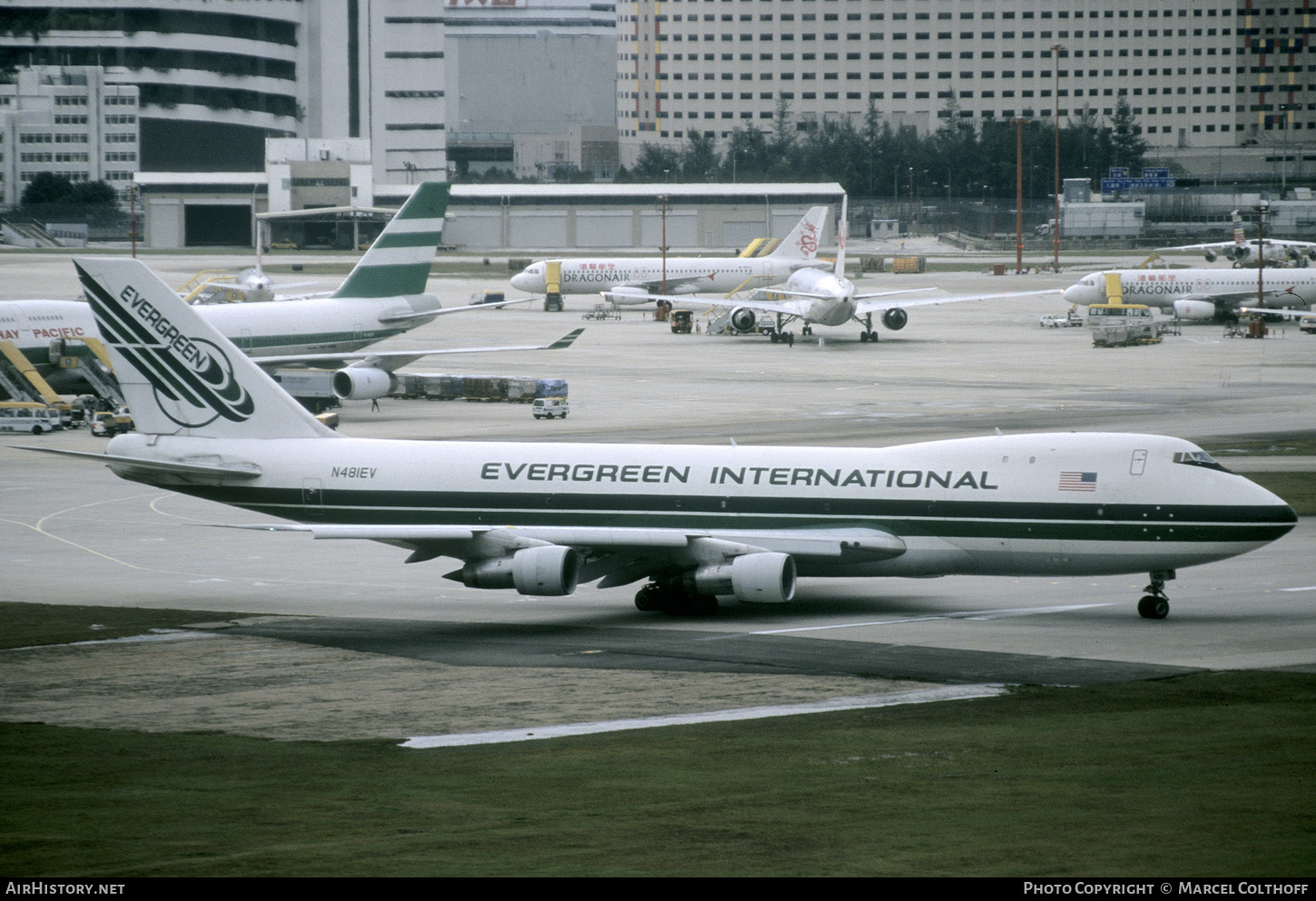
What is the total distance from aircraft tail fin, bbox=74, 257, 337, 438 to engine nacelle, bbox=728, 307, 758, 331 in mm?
85689

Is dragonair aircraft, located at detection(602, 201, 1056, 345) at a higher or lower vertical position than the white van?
higher

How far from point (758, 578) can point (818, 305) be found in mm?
83489

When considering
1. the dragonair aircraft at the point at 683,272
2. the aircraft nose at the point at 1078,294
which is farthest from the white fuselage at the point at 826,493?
the dragonair aircraft at the point at 683,272

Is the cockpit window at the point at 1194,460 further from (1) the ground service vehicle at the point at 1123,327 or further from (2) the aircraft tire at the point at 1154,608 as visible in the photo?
(1) the ground service vehicle at the point at 1123,327

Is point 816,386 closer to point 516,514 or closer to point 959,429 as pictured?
point 959,429

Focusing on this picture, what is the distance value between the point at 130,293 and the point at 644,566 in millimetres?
15599

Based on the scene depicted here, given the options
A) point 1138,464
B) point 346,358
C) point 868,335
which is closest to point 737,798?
point 1138,464

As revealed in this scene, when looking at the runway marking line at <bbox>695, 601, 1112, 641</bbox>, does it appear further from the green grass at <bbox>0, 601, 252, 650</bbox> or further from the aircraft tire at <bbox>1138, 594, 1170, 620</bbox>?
the green grass at <bbox>0, 601, 252, 650</bbox>

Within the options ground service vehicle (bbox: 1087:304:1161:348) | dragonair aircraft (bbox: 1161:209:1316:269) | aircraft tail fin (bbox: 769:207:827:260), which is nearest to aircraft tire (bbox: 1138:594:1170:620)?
ground service vehicle (bbox: 1087:304:1161:348)

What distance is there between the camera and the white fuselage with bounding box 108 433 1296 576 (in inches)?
1462

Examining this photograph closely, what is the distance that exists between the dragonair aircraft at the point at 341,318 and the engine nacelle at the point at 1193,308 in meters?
71.7

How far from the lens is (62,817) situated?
2012cm

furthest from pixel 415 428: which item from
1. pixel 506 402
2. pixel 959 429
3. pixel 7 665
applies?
pixel 7 665

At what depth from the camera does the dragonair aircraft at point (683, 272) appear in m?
149
